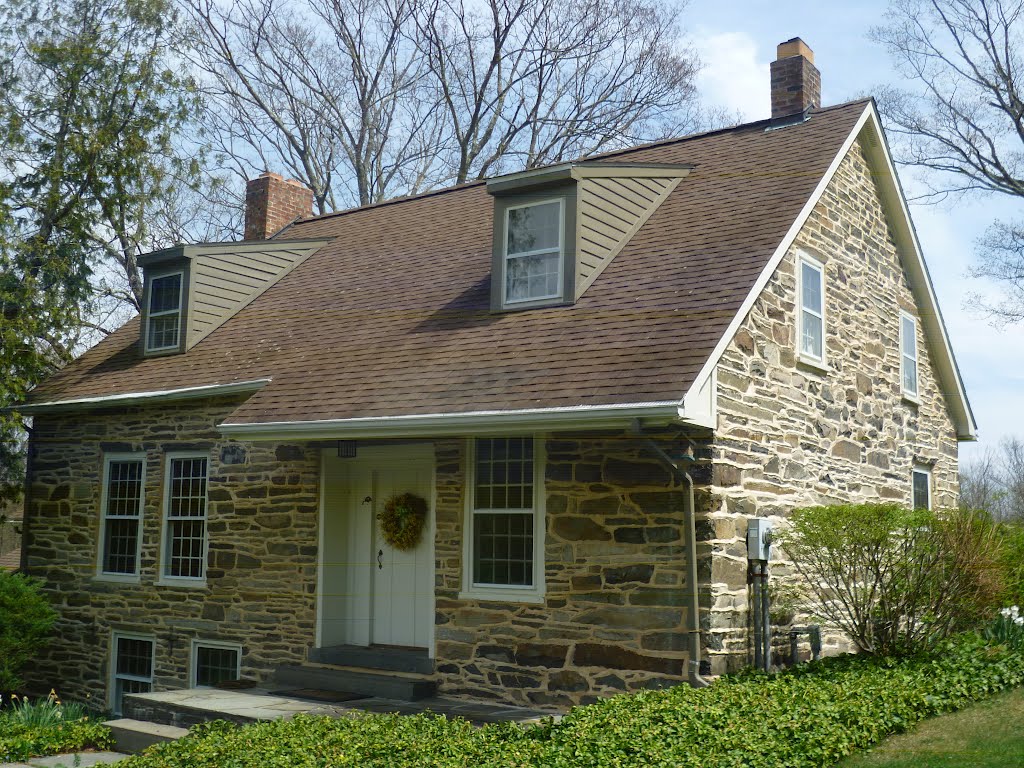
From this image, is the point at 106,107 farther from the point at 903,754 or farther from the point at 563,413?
the point at 903,754

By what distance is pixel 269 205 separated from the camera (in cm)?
1861

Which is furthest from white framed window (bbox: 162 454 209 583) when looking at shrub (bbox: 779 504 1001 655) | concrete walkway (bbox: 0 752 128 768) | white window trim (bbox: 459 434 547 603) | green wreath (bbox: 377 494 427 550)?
shrub (bbox: 779 504 1001 655)

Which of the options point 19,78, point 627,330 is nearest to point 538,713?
point 627,330

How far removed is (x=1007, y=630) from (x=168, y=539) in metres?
10.00

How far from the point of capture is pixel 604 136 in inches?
977

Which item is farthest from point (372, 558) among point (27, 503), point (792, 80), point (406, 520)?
point (792, 80)

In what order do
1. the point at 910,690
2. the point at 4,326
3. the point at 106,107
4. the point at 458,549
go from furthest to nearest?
the point at 106,107, the point at 4,326, the point at 458,549, the point at 910,690

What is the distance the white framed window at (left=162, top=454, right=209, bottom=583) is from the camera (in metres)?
13.2

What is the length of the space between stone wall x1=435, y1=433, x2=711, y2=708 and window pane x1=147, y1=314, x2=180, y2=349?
22.5 ft

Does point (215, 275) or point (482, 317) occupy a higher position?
point (215, 275)

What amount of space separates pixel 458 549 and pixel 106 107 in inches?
460

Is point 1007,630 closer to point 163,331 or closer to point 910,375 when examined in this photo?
point 910,375

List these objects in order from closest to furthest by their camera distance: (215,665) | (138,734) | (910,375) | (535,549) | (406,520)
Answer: (138,734) → (535,549) → (406,520) → (215,665) → (910,375)

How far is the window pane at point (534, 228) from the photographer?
11.7 meters
